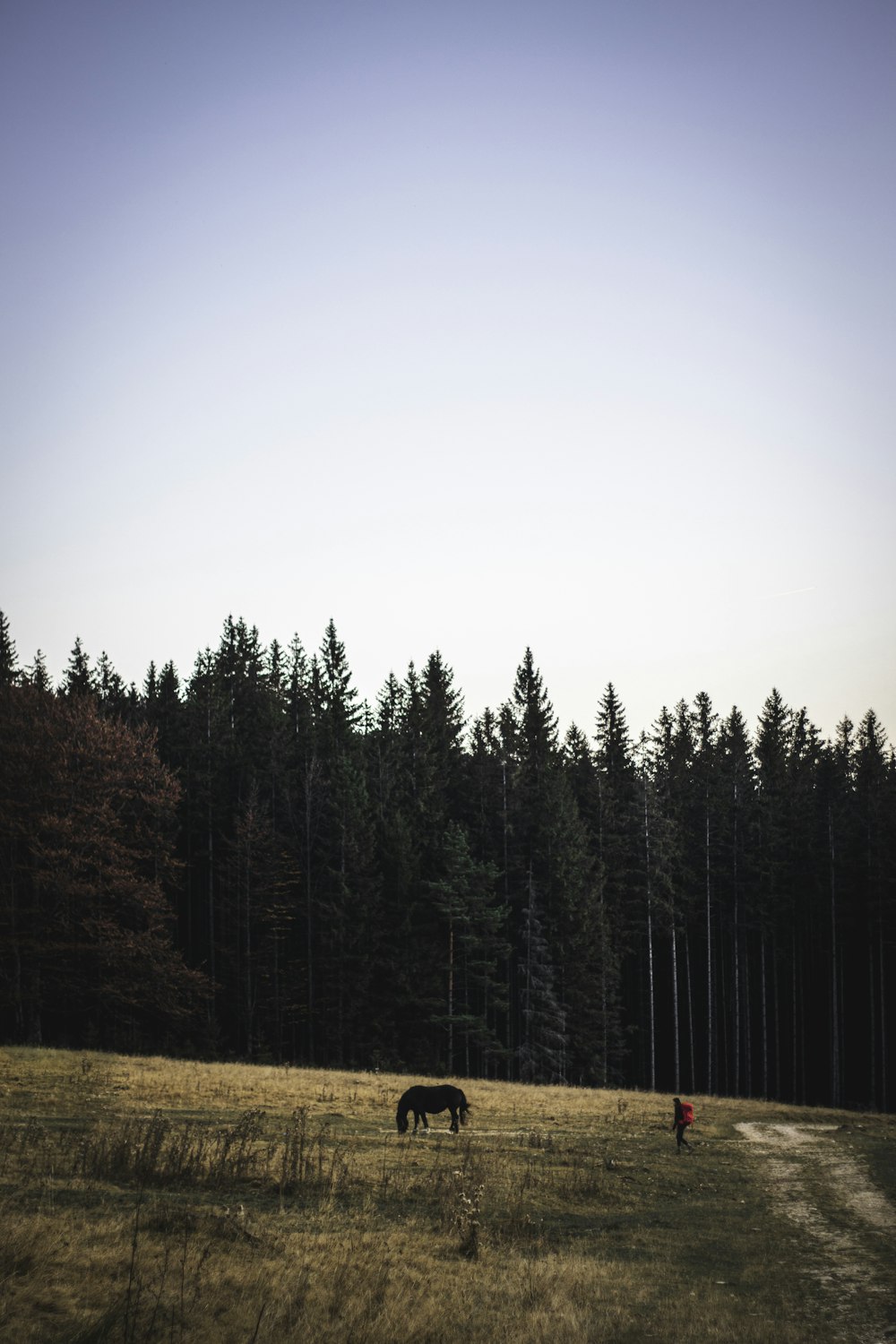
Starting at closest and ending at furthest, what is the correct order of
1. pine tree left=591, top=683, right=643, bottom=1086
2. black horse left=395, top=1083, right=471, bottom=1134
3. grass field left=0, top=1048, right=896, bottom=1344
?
1. grass field left=0, top=1048, right=896, bottom=1344
2. black horse left=395, top=1083, right=471, bottom=1134
3. pine tree left=591, top=683, right=643, bottom=1086

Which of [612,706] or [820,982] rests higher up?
[612,706]

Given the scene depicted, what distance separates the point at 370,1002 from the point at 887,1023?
35838 millimetres

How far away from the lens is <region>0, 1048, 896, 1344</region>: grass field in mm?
8797

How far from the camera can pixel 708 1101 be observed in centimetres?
4144

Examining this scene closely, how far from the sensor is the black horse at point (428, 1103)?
23516 mm

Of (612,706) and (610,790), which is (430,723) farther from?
(612,706)

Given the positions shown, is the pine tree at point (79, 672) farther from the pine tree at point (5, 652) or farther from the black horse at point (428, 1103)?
the black horse at point (428, 1103)

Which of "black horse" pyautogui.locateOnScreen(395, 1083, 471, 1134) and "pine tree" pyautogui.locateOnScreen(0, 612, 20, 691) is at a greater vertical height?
"pine tree" pyautogui.locateOnScreen(0, 612, 20, 691)

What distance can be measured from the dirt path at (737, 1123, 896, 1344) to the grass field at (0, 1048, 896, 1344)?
0.22ft

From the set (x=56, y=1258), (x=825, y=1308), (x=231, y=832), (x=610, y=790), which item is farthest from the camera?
(x=610, y=790)

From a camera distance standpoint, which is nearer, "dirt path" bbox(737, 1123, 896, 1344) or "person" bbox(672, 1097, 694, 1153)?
"dirt path" bbox(737, 1123, 896, 1344)

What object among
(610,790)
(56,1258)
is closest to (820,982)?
(610,790)

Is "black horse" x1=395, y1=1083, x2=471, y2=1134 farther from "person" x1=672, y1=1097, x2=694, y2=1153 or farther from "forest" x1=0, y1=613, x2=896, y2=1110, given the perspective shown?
"forest" x1=0, y1=613, x2=896, y2=1110

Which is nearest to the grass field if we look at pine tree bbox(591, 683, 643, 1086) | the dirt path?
the dirt path
